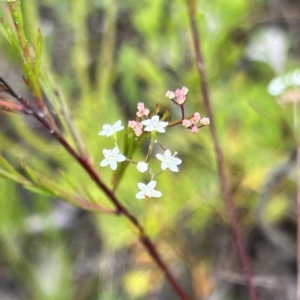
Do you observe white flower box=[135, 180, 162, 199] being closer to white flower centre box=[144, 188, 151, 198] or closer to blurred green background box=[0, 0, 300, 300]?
white flower centre box=[144, 188, 151, 198]

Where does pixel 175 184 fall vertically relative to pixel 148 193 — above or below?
above

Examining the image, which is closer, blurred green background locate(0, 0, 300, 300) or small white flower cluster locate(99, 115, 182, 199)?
small white flower cluster locate(99, 115, 182, 199)

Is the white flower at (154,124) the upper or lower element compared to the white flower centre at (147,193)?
upper

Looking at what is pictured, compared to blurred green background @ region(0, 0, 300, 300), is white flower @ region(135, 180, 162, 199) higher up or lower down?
lower down

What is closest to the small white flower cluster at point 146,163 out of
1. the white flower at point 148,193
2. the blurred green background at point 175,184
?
the white flower at point 148,193

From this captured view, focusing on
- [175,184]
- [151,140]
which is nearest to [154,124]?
[151,140]

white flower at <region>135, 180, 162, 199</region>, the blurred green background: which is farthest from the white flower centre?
Answer: the blurred green background

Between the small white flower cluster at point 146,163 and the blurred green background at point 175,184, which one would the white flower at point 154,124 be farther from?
the blurred green background at point 175,184

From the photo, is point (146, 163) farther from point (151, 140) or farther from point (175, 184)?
point (175, 184)
